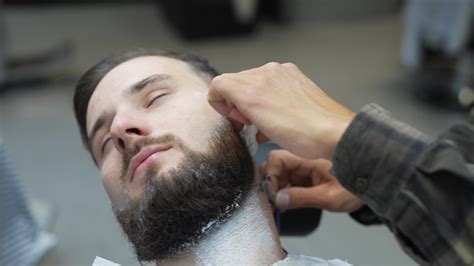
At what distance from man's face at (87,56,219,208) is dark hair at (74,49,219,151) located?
0.08 feet

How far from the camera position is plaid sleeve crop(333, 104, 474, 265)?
73cm

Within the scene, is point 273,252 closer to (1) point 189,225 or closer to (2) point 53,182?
(1) point 189,225

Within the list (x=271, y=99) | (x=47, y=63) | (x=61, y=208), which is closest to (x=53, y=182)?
(x=61, y=208)

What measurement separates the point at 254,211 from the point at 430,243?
0.36 m

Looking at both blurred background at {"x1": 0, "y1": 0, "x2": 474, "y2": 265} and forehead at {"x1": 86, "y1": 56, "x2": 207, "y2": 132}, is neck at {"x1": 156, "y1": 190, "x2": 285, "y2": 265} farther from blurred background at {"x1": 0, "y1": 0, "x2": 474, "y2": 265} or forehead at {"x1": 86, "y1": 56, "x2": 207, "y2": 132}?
forehead at {"x1": 86, "y1": 56, "x2": 207, "y2": 132}

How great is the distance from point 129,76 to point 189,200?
280 millimetres

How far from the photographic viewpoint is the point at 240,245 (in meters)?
1.01

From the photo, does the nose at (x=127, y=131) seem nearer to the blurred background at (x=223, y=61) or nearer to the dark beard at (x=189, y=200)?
the dark beard at (x=189, y=200)

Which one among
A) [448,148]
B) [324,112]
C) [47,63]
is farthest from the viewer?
[47,63]

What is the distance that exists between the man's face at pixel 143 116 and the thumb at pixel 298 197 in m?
0.26

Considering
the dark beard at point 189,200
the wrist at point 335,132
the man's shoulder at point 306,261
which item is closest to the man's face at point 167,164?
the dark beard at point 189,200

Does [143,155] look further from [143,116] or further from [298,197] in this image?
[298,197]

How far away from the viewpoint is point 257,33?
4215mm

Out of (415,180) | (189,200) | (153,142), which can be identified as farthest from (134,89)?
(415,180)
